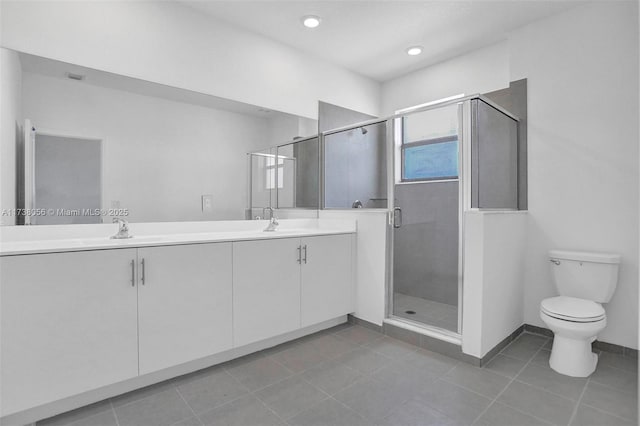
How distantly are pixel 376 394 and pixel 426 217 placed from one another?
1.72 meters

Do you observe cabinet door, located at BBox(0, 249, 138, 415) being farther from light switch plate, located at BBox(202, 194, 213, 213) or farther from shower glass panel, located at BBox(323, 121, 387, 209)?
shower glass panel, located at BBox(323, 121, 387, 209)

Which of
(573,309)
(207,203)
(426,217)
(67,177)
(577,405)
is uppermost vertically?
(67,177)

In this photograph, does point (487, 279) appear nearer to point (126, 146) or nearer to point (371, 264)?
point (371, 264)

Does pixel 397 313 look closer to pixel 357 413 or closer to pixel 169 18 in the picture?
pixel 357 413

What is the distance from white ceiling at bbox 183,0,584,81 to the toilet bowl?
2.25 meters

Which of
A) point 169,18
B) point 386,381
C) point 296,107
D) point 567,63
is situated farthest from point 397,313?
point 169,18

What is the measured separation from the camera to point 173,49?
2.41 metres

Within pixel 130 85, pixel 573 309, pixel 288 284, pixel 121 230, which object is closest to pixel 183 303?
pixel 121 230

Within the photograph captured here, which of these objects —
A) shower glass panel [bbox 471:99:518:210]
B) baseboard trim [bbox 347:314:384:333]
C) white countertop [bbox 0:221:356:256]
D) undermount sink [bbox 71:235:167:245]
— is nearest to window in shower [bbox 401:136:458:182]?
shower glass panel [bbox 471:99:518:210]

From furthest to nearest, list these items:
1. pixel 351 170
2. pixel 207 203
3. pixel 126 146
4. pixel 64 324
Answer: pixel 351 170
pixel 207 203
pixel 126 146
pixel 64 324

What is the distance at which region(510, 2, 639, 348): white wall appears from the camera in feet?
7.59

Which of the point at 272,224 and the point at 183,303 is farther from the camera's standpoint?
the point at 272,224

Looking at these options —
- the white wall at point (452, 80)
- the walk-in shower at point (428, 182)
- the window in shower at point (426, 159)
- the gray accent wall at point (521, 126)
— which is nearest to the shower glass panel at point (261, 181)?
the walk-in shower at point (428, 182)

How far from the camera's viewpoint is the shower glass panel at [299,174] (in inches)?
117
